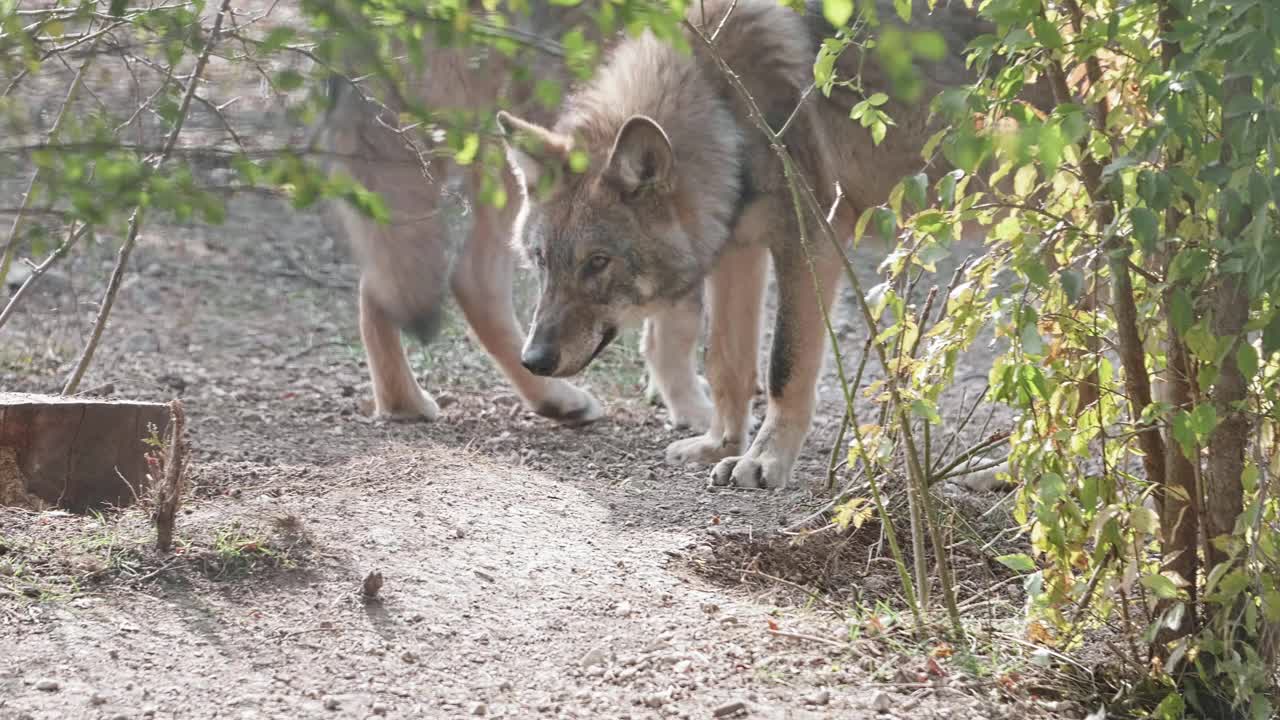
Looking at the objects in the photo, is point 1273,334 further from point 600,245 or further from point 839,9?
point 600,245

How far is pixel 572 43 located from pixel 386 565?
187 centimetres

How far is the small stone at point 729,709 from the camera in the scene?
258cm

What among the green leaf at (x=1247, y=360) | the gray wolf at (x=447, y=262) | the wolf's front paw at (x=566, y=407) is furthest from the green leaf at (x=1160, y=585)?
the wolf's front paw at (x=566, y=407)

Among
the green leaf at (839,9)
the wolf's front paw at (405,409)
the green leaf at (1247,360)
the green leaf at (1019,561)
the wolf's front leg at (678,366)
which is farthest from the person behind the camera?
the wolf's front leg at (678,366)

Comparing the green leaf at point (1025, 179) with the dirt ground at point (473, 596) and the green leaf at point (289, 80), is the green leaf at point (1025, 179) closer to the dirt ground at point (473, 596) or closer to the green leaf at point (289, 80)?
the dirt ground at point (473, 596)

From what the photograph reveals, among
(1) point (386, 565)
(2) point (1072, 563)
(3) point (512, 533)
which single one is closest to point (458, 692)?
(1) point (386, 565)

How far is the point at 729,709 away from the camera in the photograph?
2.59 metres

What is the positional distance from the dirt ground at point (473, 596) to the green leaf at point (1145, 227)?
41.3 inches

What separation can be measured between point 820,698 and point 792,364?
229 cm

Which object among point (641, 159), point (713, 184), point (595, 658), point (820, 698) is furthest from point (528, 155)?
point (820, 698)

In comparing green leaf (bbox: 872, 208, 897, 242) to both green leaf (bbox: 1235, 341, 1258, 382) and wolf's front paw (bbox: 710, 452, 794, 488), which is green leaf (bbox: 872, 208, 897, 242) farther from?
wolf's front paw (bbox: 710, 452, 794, 488)

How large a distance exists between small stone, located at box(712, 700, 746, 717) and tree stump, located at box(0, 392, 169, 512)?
212 cm

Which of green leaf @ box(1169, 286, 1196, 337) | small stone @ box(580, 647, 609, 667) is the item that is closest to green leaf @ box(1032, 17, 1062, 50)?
green leaf @ box(1169, 286, 1196, 337)

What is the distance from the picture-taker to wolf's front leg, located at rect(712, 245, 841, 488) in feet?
15.7
